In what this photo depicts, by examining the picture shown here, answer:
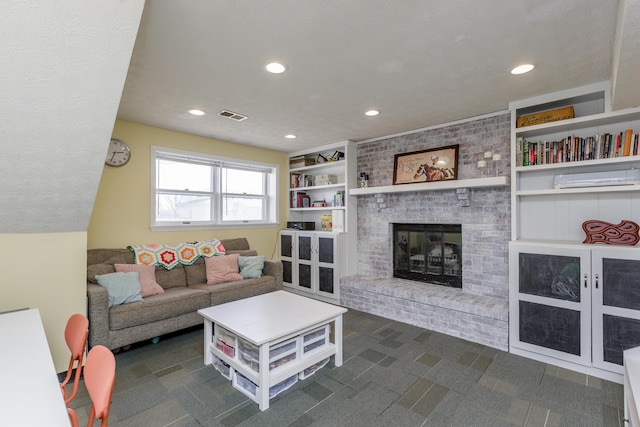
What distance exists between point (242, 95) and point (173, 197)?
2.06 m

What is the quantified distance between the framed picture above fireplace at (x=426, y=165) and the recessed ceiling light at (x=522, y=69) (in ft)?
4.41

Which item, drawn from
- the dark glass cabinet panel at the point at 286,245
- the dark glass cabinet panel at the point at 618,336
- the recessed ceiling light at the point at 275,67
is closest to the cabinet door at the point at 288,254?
the dark glass cabinet panel at the point at 286,245

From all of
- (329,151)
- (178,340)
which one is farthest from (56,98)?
(329,151)

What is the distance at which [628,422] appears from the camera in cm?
172

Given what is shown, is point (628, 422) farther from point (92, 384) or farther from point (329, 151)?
point (329, 151)

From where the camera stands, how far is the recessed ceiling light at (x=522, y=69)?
2.38m

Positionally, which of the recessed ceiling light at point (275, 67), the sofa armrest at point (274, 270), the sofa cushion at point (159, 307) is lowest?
the sofa cushion at point (159, 307)

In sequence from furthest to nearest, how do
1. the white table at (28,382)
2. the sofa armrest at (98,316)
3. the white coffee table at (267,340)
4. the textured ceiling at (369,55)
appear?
the sofa armrest at (98,316)
the white coffee table at (267,340)
the textured ceiling at (369,55)
the white table at (28,382)

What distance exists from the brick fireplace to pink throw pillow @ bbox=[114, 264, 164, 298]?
7.74 feet

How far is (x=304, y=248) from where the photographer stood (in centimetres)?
493

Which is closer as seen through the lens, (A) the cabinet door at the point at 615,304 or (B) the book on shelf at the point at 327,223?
(A) the cabinet door at the point at 615,304

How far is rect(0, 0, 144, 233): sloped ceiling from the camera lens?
1.42m

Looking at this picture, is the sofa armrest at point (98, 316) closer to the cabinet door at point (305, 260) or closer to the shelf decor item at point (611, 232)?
the cabinet door at point (305, 260)

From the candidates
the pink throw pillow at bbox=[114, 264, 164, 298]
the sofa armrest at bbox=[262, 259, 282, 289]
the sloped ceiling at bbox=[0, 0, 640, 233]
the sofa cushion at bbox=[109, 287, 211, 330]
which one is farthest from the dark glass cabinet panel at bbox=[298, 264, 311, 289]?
the sloped ceiling at bbox=[0, 0, 640, 233]
